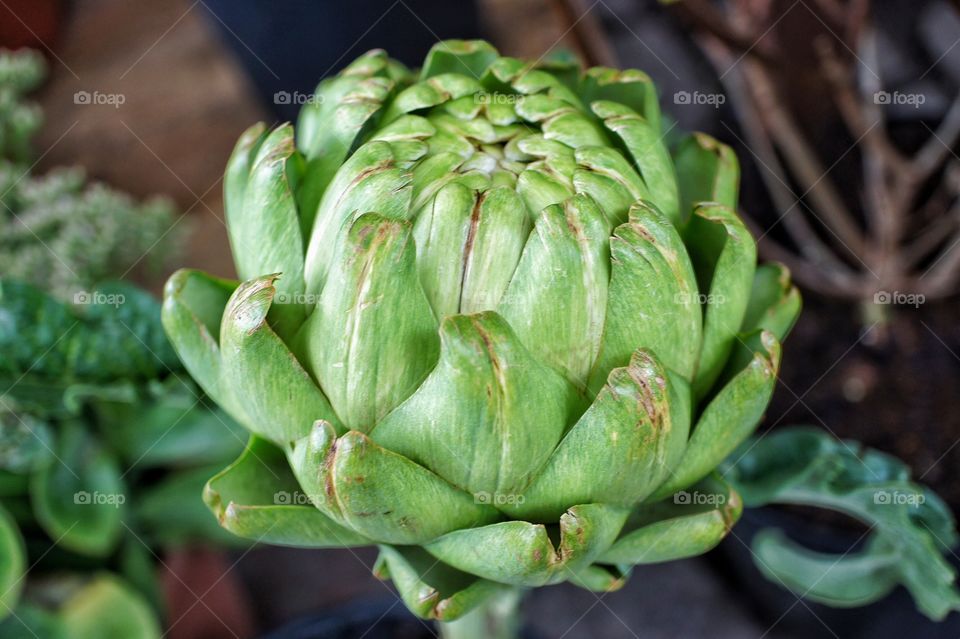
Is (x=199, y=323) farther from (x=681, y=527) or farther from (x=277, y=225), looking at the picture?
(x=681, y=527)

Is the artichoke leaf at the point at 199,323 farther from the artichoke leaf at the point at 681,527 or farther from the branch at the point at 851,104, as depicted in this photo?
the branch at the point at 851,104

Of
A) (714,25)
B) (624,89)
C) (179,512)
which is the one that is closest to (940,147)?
(714,25)

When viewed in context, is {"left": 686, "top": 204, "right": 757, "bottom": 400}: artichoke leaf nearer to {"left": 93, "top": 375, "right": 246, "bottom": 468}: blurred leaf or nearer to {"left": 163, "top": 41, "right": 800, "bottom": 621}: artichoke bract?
{"left": 163, "top": 41, "right": 800, "bottom": 621}: artichoke bract

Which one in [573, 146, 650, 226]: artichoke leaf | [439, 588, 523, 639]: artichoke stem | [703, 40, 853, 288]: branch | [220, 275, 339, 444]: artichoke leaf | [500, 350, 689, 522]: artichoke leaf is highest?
[220, 275, 339, 444]: artichoke leaf

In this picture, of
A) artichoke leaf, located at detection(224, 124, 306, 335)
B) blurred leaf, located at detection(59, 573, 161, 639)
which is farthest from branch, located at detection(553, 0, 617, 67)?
blurred leaf, located at detection(59, 573, 161, 639)

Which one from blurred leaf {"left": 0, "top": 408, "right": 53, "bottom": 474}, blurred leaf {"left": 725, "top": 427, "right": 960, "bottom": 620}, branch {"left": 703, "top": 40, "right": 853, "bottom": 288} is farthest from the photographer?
branch {"left": 703, "top": 40, "right": 853, "bottom": 288}

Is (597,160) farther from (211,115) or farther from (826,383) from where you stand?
(211,115)
